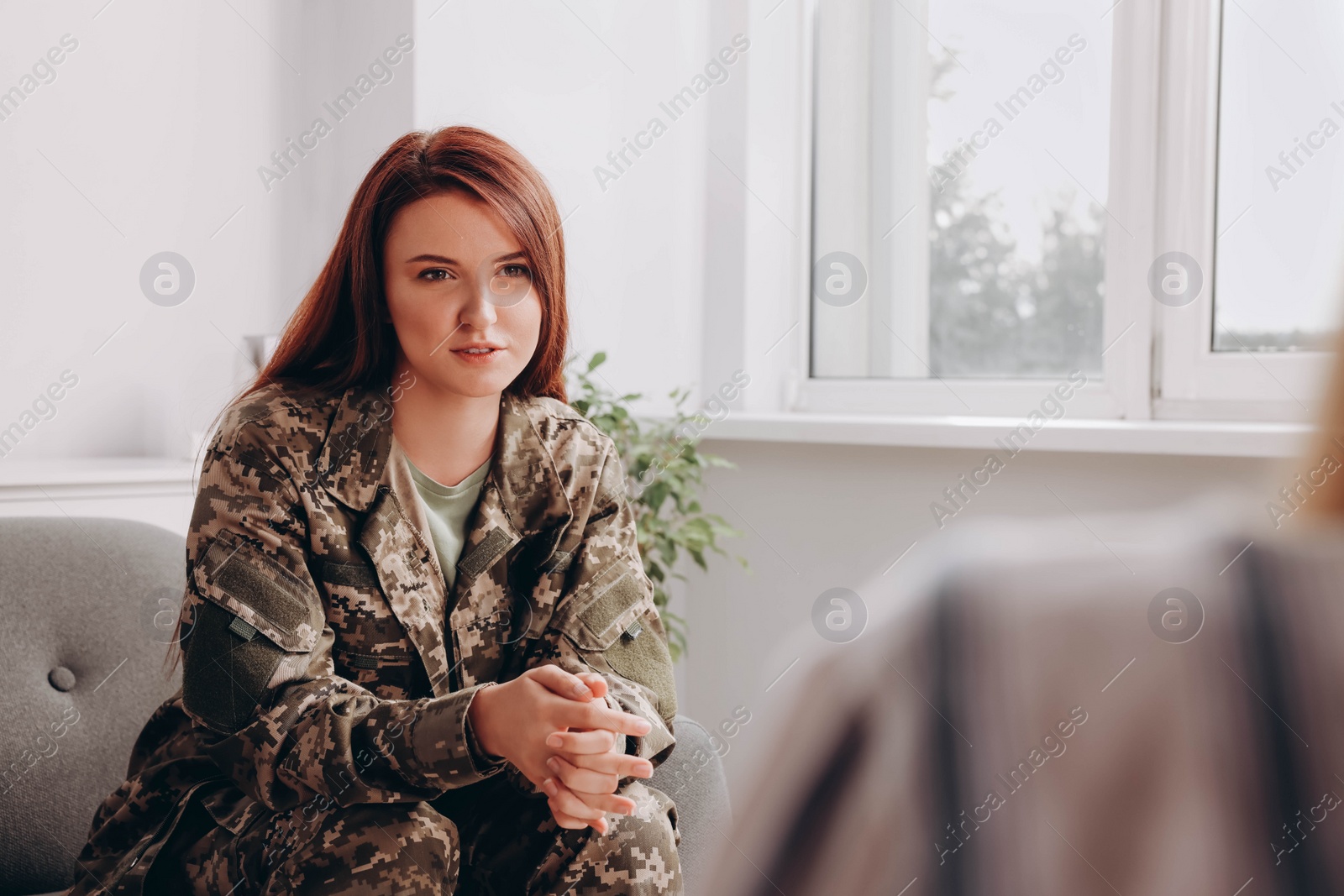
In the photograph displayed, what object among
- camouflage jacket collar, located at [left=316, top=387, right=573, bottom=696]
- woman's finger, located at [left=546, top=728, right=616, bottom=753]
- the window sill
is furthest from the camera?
the window sill

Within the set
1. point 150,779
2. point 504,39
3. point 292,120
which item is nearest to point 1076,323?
point 504,39

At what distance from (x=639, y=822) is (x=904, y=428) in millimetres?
1233

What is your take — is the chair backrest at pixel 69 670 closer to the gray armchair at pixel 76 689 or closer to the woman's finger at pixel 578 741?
the gray armchair at pixel 76 689

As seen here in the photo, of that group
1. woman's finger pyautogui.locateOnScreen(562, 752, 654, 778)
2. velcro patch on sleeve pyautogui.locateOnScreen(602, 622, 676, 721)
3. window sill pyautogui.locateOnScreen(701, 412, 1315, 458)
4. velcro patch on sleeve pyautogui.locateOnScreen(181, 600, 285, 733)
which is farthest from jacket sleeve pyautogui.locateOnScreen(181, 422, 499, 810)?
window sill pyautogui.locateOnScreen(701, 412, 1315, 458)

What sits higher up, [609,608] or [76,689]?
[609,608]

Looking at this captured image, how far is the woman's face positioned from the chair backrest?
0.51 meters

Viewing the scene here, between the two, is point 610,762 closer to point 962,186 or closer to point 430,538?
point 430,538

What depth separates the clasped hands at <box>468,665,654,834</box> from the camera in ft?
3.10

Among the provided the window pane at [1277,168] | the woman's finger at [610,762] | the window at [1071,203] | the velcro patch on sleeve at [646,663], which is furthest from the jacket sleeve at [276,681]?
the window pane at [1277,168]

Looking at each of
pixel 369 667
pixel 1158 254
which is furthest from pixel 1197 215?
pixel 369 667

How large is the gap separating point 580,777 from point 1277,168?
5.55ft

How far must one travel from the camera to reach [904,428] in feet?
7.04

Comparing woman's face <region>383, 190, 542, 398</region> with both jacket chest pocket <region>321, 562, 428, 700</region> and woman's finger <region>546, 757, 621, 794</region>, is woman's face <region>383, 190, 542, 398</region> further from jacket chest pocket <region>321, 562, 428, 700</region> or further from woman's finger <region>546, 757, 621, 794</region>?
woman's finger <region>546, 757, 621, 794</region>

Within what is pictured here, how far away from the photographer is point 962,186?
7.89 ft
